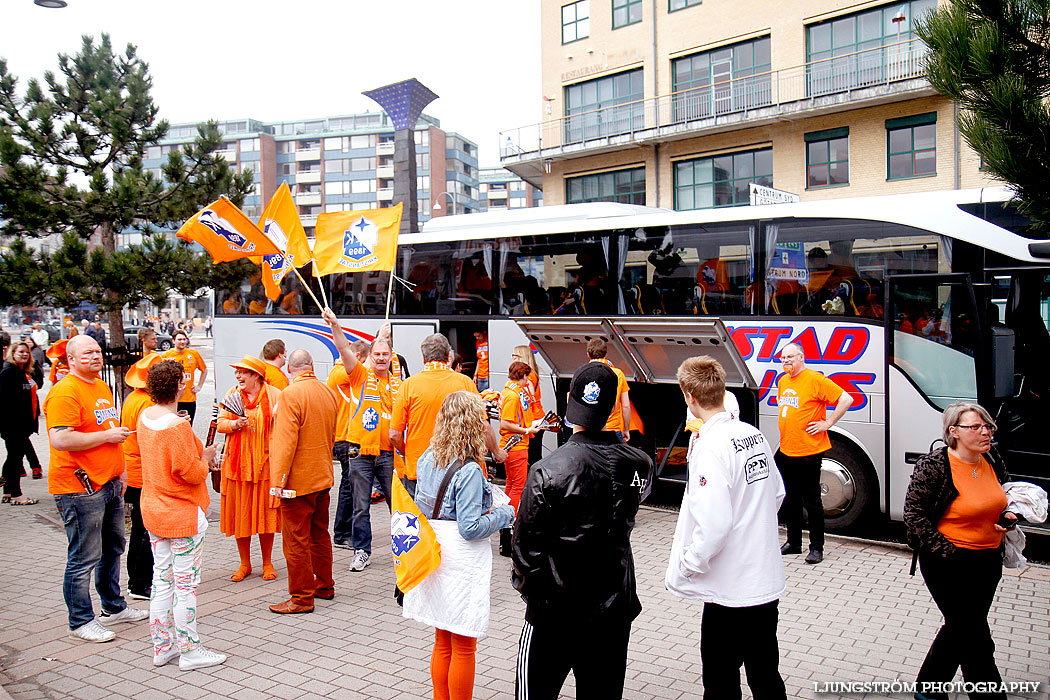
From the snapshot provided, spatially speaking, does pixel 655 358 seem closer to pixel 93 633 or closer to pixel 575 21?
pixel 93 633

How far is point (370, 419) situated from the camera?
735cm

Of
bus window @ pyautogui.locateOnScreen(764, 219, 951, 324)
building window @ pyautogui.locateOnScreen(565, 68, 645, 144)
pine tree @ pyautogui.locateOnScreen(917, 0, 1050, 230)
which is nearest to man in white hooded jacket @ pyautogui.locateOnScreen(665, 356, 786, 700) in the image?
pine tree @ pyautogui.locateOnScreen(917, 0, 1050, 230)

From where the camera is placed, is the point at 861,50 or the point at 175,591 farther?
the point at 861,50

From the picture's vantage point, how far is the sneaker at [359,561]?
7223mm

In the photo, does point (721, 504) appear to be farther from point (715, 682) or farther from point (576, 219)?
point (576, 219)

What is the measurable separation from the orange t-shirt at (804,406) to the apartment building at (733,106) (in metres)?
19.9

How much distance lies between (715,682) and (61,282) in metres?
9.33

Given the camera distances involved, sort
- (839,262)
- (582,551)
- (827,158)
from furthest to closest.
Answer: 1. (827,158)
2. (839,262)
3. (582,551)

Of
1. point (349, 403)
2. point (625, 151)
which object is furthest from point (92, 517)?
point (625, 151)

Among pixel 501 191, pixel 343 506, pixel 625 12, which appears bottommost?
pixel 343 506

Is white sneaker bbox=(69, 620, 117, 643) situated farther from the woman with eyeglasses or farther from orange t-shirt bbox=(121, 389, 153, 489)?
the woman with eyeglasses

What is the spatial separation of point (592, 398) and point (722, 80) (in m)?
29.8

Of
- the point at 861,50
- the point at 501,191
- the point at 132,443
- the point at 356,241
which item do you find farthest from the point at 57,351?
the point at 501,191

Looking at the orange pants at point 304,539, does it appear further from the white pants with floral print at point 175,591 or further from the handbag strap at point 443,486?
the handbag strap at point 443,486
